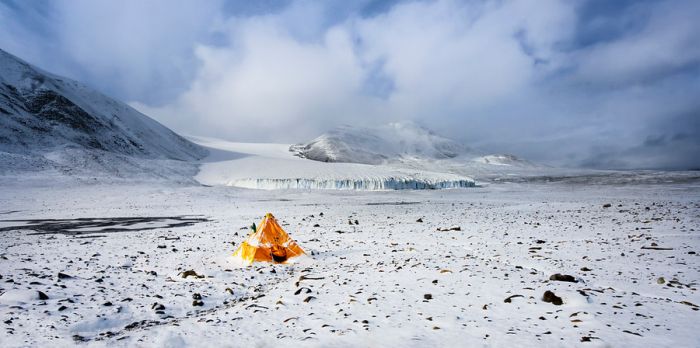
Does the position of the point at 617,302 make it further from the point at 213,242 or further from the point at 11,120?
the point at 11,120

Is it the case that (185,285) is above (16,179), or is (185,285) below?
below

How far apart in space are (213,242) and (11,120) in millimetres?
76009

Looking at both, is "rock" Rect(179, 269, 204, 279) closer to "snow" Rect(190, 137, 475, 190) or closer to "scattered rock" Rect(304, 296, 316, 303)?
"scattered rock" Rect(304, 296, 316, 303)

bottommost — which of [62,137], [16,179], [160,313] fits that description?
[160,313]

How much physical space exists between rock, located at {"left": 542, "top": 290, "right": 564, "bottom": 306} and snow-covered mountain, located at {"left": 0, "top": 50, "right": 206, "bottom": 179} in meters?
58.6

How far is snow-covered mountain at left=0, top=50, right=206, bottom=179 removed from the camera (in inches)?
2274

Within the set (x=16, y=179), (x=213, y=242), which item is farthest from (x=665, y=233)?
(x=16, y=179)

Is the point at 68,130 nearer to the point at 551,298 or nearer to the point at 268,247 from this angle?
the point at 268,247

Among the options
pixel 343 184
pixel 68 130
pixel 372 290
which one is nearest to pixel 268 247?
pixel 372 290

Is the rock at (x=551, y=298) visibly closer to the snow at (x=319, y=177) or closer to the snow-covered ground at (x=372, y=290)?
the snow-covered ground at (x=372, y=290)

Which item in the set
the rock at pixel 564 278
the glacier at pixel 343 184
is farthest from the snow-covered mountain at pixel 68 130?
the rock at pixel 564 278

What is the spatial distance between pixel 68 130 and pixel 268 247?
8347cm

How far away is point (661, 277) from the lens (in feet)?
24.3

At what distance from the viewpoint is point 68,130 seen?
7475cm
